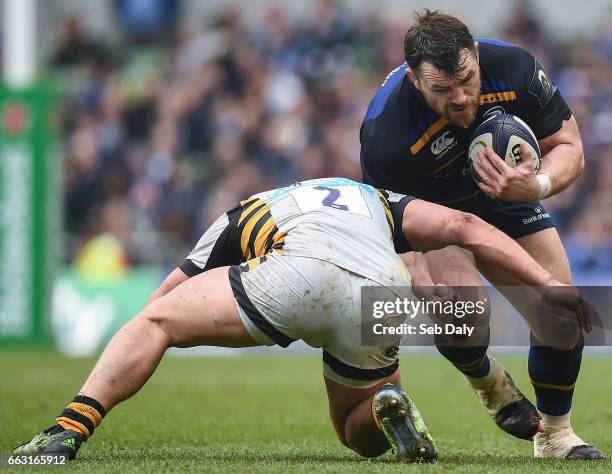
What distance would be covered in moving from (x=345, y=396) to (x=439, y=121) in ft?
4.55

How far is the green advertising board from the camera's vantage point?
14.0 m

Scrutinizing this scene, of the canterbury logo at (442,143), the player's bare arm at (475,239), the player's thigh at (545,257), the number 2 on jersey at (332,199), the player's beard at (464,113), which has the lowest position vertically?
the player's thigh at (545,257)

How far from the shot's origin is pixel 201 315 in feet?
16.3

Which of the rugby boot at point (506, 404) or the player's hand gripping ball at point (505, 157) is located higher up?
the player's hand gripping ball at point (505, 157)

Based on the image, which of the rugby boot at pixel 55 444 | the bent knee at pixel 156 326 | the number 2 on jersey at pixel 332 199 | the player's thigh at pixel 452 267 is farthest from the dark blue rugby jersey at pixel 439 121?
the rugby boot at pixel 55 444

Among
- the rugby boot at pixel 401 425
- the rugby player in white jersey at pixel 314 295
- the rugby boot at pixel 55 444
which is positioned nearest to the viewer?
the rugby boot at pixel 55 444

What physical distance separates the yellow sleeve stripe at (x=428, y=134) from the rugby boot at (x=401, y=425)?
1.30 metres

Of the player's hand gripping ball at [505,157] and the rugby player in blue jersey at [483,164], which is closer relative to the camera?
the player's hand gripping ball at [505,157]

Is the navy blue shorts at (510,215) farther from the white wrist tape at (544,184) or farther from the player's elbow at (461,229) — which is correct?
the player's elbow at (461,229)

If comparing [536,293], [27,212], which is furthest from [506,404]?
[27,212]

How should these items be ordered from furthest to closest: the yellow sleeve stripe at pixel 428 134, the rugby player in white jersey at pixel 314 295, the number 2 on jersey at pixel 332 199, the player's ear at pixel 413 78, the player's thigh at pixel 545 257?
the player's thigh at pixel 545 257 < the yellow sleeve stripe at pixel 428 134 < the player's ear at pixel 413 78 < the number 2 on jersey at pixel 332 199 < the rugby player in white jersey at pixel 314 295

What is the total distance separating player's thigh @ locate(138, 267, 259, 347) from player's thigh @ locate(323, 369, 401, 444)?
0.54 metres

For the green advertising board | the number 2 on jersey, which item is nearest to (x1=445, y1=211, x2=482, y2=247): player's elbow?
the number 2 on jersey

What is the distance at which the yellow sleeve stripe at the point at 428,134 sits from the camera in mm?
5863
